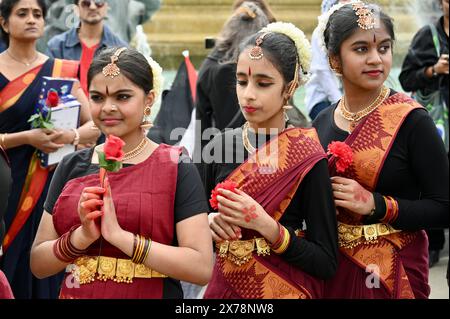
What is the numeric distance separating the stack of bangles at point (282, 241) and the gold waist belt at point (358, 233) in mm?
384

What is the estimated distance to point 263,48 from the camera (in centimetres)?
386

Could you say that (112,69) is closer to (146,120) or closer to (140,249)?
(146,120)

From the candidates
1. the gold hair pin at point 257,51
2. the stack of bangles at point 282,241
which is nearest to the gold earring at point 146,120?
the gold hair pin at point 257,51

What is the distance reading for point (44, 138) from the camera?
5.51 metres

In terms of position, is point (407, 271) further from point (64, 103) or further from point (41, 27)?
point (41, 27)

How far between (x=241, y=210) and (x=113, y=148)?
0.54 meters

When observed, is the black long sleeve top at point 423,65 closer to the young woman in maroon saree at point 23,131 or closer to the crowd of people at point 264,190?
the young woman in maroon saree at point 23,131

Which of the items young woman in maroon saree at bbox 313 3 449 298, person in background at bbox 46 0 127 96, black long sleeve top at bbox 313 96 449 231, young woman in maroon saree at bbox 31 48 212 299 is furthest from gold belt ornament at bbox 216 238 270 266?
person in background at bbox 46 0 127 96

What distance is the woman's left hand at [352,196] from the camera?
3824mm

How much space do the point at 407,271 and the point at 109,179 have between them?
1.24m

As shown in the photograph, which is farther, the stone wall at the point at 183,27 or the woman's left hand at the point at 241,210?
the stone wall at the point at 183,27

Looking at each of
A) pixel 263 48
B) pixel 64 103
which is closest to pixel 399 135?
pixel 263 48

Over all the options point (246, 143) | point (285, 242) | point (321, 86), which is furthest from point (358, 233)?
point (321, 86)

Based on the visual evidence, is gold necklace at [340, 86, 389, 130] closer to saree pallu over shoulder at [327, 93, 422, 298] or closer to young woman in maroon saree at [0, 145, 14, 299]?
saree pallu over shoulder at [327, 93, 422, 298]
